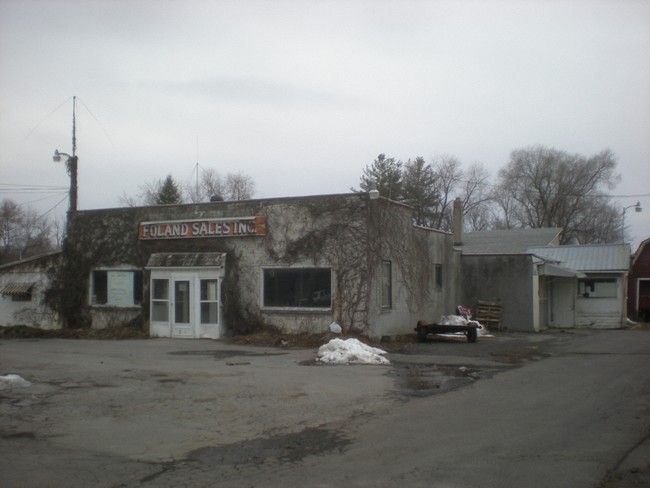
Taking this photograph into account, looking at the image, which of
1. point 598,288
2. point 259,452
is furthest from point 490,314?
point 259,452

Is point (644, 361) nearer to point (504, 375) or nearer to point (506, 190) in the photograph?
point (504, 375)

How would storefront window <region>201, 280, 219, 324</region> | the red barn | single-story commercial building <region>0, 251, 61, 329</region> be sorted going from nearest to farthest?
storefront window <region>201, 280, 219, 324</region>
single-story commercial building <region>0, 251, 61, 329</region>
the red barn

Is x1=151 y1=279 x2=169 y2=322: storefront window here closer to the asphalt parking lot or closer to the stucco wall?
the asphalt parking lot

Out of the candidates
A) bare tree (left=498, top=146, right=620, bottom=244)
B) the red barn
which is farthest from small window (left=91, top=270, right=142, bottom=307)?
bare tree (left=498, top=146, right=620, bottom=244)

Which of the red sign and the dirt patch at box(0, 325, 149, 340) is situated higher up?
the red sign

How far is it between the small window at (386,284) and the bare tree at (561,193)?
42567 millimetres

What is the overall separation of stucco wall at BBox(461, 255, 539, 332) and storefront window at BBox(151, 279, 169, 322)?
43.8ft

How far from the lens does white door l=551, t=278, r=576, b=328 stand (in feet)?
102

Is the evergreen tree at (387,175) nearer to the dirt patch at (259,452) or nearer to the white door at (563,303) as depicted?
A: the white door at (563,303)

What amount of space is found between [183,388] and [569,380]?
759 cm

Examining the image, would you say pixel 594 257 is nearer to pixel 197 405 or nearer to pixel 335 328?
pixel 335 328

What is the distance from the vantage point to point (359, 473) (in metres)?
6.80

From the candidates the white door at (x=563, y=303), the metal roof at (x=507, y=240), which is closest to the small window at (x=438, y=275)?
the white door at (x=563, y=303)

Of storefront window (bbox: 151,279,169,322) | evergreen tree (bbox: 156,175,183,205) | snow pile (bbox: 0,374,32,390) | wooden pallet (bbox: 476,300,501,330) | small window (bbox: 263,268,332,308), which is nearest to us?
snow pile (bbox: 0,374,32,390)
